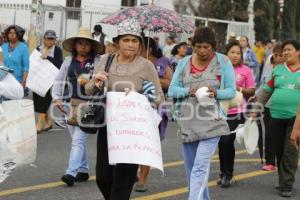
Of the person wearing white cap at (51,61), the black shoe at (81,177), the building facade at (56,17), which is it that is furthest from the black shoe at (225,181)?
the building facade at (56,17)

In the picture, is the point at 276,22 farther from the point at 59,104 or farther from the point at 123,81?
the point at 123,81

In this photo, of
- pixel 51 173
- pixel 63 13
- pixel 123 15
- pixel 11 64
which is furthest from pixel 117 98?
pixel 63 13

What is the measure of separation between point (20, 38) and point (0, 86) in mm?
5251

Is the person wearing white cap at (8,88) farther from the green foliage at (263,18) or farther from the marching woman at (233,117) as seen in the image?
the green foliage at (263,18)

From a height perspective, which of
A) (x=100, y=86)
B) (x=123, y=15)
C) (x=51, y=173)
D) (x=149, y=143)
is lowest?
(x=51, y=173)

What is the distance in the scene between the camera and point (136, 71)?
560cm

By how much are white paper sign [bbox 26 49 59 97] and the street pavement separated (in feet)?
4.52

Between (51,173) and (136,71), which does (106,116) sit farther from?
(51,173)

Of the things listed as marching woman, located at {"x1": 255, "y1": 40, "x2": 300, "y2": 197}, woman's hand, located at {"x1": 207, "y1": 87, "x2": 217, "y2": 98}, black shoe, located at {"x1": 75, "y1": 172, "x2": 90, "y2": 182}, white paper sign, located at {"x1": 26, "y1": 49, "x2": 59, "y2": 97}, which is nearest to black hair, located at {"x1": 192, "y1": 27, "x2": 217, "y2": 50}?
woman's hand, located at {"x1": 207, "y1": 87, "x2": 217, "y2": 98}

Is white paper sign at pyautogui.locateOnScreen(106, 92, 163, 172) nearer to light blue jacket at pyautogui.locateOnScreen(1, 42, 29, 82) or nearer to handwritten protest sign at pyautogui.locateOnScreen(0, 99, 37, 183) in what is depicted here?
handwritten protest sign at pyautogui.locateOnScreen(0, 99, 37, 183)

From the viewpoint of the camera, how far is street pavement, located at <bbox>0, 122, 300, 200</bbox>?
23.5 feet

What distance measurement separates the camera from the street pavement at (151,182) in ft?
23.5

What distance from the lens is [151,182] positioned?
7953 mm

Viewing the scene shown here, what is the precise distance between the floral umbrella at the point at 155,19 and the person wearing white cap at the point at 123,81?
3175 millimetres
